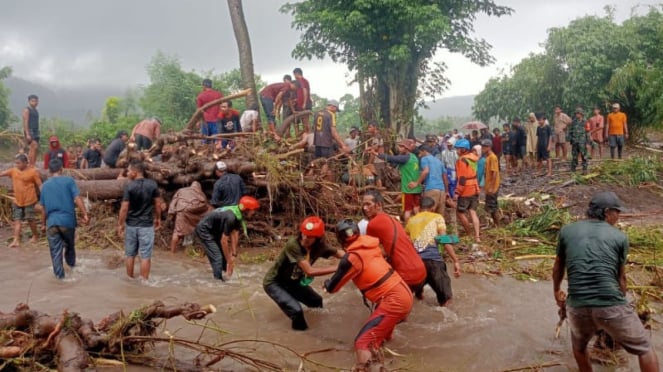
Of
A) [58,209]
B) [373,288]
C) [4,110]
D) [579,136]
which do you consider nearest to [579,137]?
[579,136]

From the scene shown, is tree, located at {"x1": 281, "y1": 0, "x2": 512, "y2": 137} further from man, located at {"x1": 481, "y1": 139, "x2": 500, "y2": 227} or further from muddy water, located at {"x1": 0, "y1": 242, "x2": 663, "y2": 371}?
muddy water, located at {"x1": 0, "y1": 242, "x2": 663, "y2": 371}

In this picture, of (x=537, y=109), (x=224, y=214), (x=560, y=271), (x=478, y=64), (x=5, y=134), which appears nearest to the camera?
(x=560, y=271)

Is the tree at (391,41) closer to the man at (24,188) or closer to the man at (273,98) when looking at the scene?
the man at (273,98)

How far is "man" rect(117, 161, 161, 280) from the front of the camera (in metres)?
6.62

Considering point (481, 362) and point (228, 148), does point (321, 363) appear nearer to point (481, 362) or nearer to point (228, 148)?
point (481, 362)

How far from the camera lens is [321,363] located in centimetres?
455

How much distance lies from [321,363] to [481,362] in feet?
4.72

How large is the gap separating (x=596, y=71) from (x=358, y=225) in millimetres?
16216

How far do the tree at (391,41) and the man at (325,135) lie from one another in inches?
209

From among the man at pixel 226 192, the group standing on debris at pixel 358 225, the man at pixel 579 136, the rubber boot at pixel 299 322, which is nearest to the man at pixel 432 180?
the group standing on debris at pixel 358 225

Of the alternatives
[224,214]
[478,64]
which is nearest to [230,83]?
[478,64]

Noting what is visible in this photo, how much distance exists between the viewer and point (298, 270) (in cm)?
531

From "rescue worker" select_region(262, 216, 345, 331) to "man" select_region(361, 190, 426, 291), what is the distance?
18.8 inches

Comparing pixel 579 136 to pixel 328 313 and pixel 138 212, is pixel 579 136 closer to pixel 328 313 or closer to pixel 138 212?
pixel 328 313
